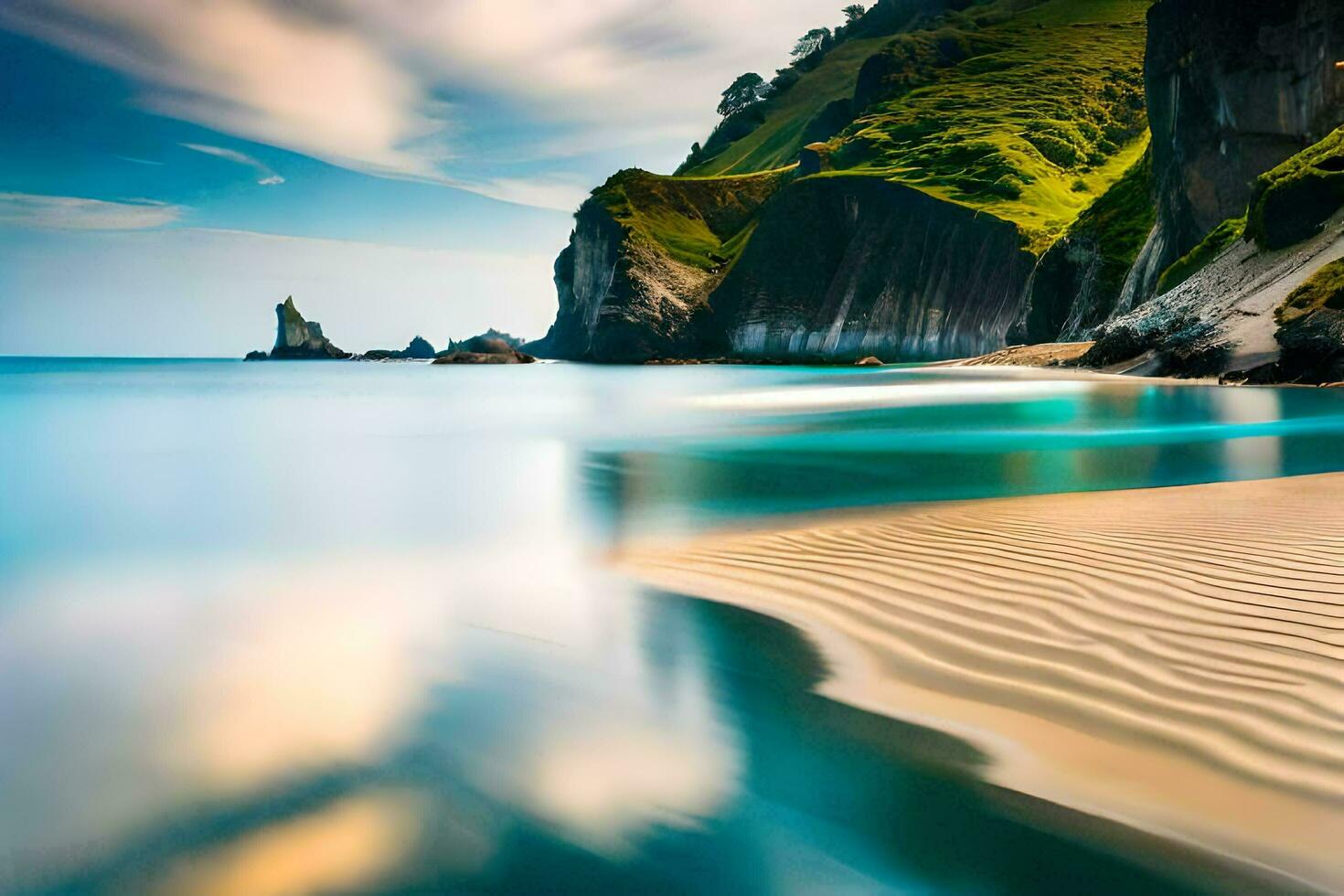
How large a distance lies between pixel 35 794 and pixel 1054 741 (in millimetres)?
4626

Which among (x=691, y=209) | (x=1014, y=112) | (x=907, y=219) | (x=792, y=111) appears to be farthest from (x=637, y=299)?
(x=792, y=111)

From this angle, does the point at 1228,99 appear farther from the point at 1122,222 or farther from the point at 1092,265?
the point at 1122,222

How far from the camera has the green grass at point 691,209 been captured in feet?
381

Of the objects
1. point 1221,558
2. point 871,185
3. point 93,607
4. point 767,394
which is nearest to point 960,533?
point 1221,558

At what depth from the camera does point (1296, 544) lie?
22.3 feet

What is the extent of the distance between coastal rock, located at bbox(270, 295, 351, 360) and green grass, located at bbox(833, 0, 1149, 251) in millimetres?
111112

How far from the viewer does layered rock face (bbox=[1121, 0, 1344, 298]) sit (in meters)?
41.0

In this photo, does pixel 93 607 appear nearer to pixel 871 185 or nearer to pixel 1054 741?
pixel 1054 741

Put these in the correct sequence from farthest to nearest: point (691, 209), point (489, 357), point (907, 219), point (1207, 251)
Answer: point (691, 209) → point (489, 357) → point (907, 219) → point (1207, 251)

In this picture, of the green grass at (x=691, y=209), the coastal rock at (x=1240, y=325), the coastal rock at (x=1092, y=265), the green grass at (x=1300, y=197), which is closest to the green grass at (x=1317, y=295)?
the coastal rock at (x=1240, y=325)

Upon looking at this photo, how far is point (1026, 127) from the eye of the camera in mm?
101750

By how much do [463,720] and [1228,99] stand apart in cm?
5276

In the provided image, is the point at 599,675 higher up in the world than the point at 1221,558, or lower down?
lower down

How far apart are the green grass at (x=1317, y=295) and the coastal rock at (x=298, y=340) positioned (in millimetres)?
167276
